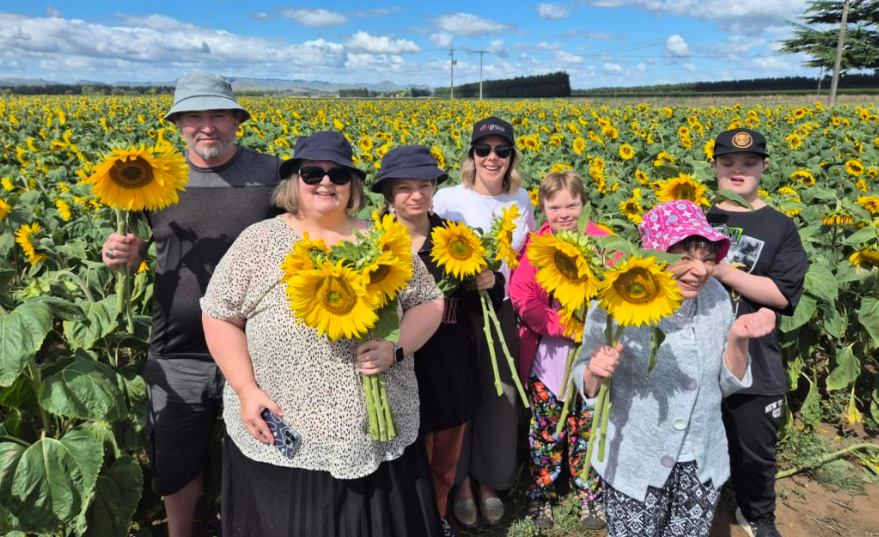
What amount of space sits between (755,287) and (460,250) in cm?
117

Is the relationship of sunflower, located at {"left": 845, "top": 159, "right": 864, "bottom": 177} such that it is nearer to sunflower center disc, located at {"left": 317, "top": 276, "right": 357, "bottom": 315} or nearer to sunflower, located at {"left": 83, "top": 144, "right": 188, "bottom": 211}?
sunflower center disc, located at {"left": 317, "top": 276, "right": 357, "bottom": 315}

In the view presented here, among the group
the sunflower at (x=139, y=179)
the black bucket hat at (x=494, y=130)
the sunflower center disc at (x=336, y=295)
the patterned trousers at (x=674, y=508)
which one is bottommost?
the patterned trousers at (x=674, y=508)

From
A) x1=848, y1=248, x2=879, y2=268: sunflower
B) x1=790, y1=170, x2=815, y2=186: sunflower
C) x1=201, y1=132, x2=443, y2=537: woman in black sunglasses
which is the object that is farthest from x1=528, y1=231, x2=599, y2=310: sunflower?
x1=790, y1=170, x2=815, y2=186: sunflower

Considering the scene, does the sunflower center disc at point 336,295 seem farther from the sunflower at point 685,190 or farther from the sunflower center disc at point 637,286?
the sunflower at point 685,190

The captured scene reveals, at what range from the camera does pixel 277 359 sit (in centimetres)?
182

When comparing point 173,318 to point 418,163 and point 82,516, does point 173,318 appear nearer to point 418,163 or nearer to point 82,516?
point 82,516

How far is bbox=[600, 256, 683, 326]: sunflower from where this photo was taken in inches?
58.9

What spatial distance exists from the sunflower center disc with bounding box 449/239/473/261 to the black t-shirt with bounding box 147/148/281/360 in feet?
2.67

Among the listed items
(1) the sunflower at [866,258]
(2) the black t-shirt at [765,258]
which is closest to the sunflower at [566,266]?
(2) the black t-shirt at [765,258]

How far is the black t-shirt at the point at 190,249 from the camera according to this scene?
2277 mm

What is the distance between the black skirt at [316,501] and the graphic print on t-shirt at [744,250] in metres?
1.51

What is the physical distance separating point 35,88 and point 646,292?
2342 inches

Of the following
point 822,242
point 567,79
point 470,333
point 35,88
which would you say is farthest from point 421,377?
point 35,88

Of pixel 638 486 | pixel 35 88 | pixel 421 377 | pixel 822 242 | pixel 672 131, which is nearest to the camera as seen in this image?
pixel 638 486
